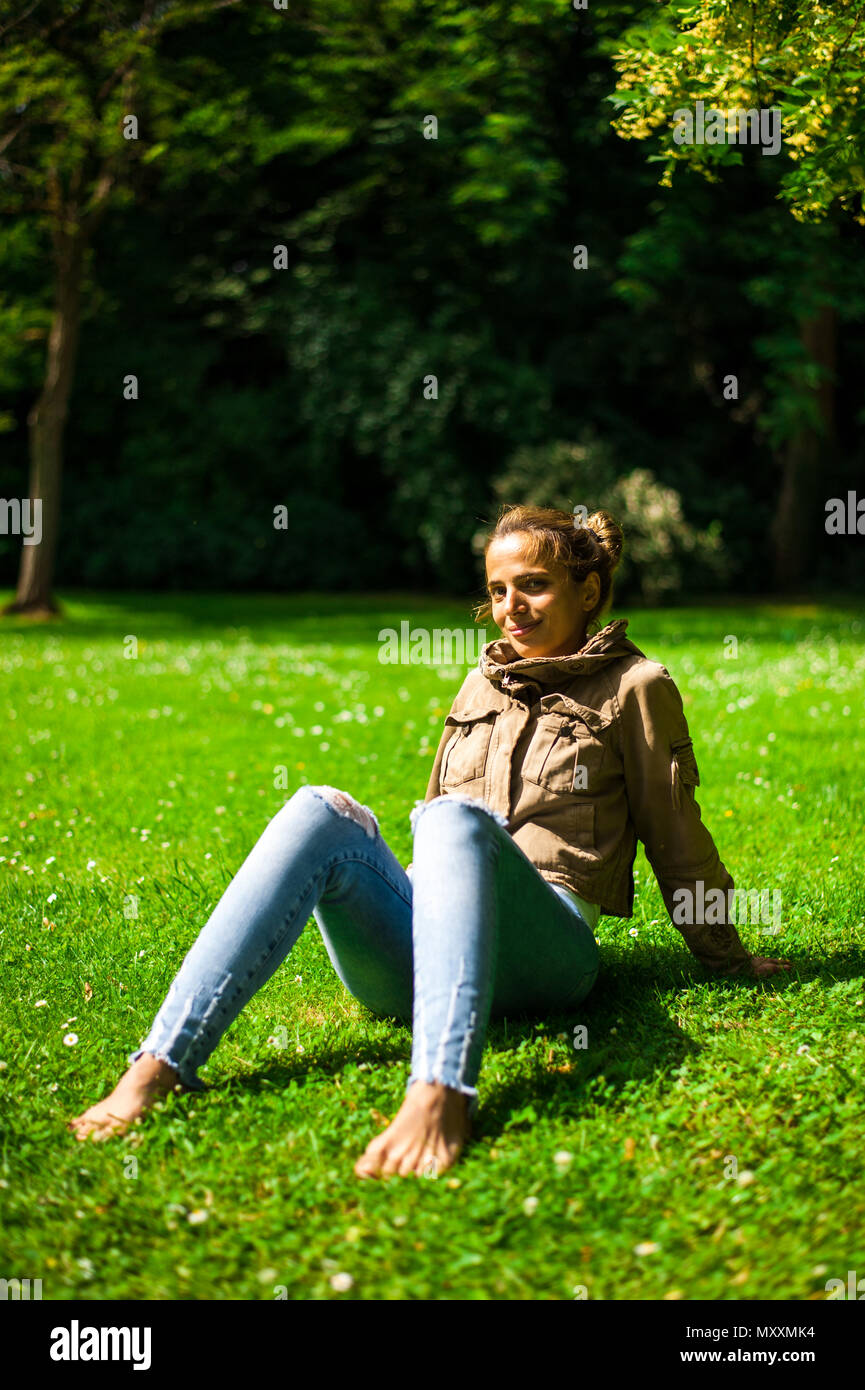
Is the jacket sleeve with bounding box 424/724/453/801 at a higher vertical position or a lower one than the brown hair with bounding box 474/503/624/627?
lower

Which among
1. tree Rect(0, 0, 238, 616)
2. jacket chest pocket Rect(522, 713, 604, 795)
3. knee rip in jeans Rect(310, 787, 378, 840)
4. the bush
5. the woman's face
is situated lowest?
knee rip in jeans Rect(310, 787, 378, 840)

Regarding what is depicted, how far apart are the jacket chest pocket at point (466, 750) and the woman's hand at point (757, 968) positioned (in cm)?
106

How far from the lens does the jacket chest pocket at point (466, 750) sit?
3441mm

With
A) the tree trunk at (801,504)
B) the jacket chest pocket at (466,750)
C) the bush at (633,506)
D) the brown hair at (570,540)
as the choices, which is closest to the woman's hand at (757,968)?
the jacket chest pocket at (466,750)

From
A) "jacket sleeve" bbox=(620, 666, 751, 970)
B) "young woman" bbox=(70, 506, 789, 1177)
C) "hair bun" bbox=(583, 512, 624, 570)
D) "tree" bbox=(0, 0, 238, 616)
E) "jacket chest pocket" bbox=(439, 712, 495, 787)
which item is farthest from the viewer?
"tree" bbox=(0, 0, 238, 616)

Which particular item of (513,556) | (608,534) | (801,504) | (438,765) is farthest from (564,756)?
(801,504)

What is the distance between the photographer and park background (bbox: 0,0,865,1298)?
2684 millimetres

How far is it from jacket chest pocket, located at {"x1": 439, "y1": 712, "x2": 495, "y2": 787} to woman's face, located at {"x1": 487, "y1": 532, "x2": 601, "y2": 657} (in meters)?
0.24

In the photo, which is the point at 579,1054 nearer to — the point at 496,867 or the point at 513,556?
the point at 496,867

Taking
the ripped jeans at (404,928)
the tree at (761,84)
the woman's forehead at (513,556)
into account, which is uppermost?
the tree at (761,84)

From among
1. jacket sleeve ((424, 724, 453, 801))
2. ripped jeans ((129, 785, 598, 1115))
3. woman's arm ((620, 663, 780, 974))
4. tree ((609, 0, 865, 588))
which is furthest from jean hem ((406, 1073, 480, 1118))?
tree ((609, 0, 865, 588))

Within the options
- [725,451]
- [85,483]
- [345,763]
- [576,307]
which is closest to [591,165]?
[576,307]

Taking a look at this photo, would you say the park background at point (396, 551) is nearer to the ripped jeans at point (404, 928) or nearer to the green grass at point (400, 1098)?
the green grass at point (400, 1098)

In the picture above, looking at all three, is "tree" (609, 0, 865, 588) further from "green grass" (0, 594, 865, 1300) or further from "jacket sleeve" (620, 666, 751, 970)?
"green grass" (0, 594, 865, 1300)
